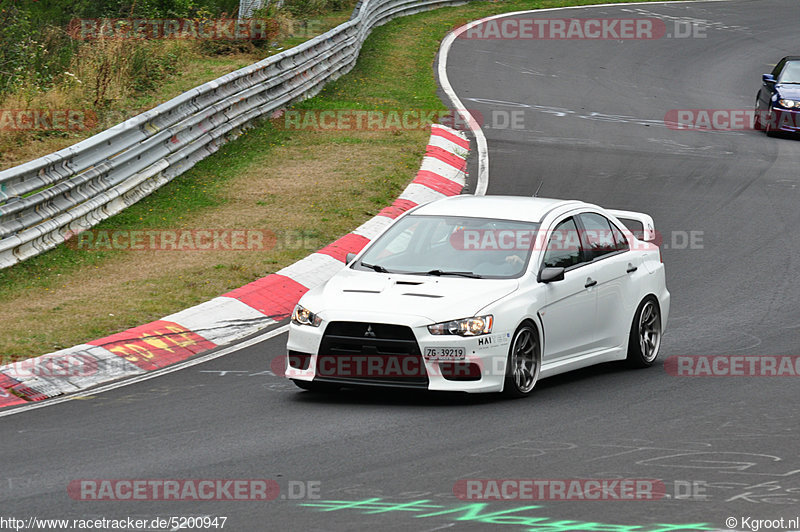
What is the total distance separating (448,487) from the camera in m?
6.88

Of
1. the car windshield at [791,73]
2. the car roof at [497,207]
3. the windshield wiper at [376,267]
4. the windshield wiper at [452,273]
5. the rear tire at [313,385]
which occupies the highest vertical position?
the car windshield at [791,73]

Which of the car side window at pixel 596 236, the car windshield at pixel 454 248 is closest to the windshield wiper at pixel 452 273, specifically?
the car windshield at pixel 454 248

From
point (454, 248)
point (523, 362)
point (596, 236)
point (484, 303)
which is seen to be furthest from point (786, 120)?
point (484, 303)

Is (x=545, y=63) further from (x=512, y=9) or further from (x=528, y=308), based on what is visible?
(x=528, y=308)

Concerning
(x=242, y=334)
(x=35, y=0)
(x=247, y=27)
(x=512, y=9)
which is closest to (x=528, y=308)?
(x=242, y=334)

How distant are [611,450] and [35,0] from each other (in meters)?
26.5

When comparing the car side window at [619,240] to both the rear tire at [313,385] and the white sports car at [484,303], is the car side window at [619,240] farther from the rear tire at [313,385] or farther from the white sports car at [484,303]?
the rear tire at [313,385]

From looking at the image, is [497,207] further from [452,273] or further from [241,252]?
[241,252]

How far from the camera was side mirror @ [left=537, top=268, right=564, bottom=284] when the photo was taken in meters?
9.55

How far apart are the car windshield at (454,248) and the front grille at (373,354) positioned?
892 mm

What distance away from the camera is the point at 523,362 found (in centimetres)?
926

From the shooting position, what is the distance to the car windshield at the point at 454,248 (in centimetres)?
963

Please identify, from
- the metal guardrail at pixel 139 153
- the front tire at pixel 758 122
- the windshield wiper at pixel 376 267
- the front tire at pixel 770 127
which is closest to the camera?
the windshield wiper at pixel 376 267

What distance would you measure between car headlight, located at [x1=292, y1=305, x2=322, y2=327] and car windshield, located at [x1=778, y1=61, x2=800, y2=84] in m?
17.2
